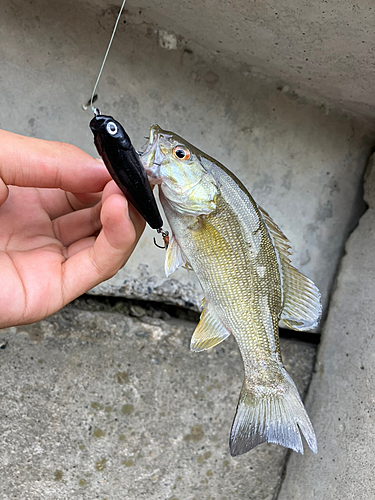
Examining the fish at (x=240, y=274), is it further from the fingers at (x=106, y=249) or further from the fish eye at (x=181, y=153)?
the fingers at (x=106, y=249)

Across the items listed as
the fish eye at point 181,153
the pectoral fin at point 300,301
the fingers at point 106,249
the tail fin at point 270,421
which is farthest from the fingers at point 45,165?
the tail fin at point 270,421

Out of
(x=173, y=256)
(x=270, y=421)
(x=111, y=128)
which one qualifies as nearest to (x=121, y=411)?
(x=270, y=421)

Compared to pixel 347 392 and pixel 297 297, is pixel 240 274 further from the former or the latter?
pixel 347 392

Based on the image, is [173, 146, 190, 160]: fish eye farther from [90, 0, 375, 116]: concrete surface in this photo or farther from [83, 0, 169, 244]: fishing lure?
[90, 0, 375, 116]: concrete surface

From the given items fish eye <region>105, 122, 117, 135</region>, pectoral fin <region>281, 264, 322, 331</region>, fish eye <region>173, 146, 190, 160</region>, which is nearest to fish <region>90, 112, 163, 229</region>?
fish eye <region>105, 122, 117, 135</region>

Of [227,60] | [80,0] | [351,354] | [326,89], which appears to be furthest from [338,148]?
[80,0]

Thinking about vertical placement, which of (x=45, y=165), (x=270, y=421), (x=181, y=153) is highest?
(x=181, y=153)
